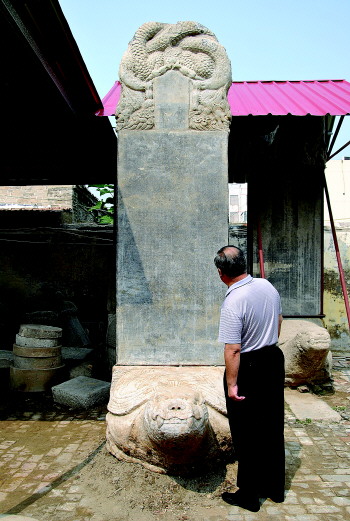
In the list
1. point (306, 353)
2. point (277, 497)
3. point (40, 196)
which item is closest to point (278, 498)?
point (277, 497)

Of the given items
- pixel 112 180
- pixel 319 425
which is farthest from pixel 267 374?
pixel 112 180

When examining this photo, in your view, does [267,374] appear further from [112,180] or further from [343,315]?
[343,315]

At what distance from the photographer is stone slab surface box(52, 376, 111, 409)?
5145 millimetres

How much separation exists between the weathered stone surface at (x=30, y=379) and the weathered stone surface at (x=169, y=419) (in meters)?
2.47

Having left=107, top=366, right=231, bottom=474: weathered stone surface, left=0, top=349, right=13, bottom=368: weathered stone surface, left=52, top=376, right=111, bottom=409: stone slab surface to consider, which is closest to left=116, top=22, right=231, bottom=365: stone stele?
left=107, top=366, right=231, bottom=474: weathered stone surface

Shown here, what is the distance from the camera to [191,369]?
3.87m

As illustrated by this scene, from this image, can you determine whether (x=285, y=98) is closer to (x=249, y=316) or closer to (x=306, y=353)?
(x=306, y=353)

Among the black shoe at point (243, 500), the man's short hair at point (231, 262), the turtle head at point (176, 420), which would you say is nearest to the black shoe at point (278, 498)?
the black shoe at point (243, 500)

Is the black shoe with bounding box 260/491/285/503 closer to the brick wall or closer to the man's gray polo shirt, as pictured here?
the man's gray polo shirt

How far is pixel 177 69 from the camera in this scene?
160 inches

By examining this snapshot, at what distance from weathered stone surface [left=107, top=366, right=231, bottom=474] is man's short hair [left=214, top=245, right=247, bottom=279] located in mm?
967

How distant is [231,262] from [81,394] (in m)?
3.12

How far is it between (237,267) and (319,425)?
2.52 m

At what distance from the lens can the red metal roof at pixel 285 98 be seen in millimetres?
5039
